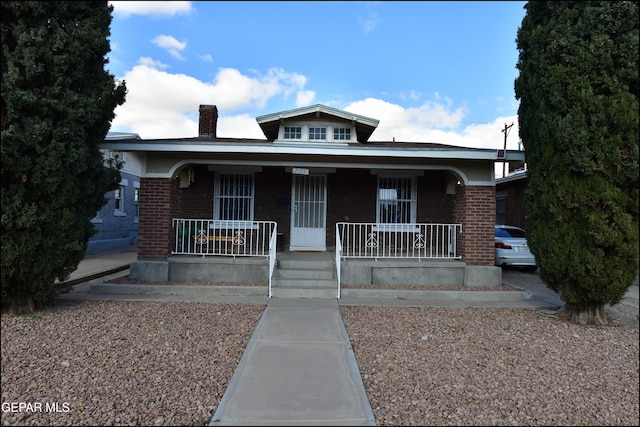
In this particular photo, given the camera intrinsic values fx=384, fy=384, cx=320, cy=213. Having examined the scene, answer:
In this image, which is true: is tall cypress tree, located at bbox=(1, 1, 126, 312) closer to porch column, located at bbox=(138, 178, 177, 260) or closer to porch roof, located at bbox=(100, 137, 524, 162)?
porch roof, located at bbox=(100, 137, 524, 162)

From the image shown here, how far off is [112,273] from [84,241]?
14.8 feet

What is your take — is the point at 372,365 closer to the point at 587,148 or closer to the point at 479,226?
the point at 587,148

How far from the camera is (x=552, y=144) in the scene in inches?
219

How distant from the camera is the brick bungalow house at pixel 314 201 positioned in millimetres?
7750

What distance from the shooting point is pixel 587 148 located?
5.11 m

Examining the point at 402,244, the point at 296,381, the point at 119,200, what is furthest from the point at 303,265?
the point at 119,200

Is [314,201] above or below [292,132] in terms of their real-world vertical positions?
below

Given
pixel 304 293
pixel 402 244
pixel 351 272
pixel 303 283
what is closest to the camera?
pixel 304 293

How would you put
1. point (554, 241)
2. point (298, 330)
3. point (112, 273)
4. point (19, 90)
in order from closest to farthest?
point (19, 90)
point (298, 330)
point (554, 241)
point (112, 273)

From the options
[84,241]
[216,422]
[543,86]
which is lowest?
[216,422]

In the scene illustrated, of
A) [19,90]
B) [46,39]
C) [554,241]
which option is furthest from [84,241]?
[554,241]

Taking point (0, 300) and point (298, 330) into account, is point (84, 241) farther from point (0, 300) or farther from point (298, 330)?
point (298, 330)

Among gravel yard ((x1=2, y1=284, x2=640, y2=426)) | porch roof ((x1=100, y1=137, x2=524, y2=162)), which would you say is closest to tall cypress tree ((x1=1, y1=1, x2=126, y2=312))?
gravel yard ((x1=2, y1=284, x2=640, y2=426))

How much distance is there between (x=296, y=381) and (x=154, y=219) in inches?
214
